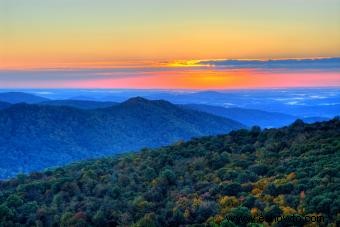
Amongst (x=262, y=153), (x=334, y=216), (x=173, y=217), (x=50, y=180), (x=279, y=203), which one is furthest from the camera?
(x=50, y=180)

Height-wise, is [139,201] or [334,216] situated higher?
[334,216]

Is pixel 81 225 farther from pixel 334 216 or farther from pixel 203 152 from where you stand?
pixel 203 152

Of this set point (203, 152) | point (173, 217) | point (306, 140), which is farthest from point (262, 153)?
point (173, 217)

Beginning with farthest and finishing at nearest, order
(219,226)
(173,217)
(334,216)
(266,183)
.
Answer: (266,183) < (173,217) < (219,226) < (334,216)

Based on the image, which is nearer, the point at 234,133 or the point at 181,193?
the point at 181,193

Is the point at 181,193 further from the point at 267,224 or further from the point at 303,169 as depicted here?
the point at 267,224

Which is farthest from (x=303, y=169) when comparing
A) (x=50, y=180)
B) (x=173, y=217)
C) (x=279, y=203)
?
(x=50, y=180)
